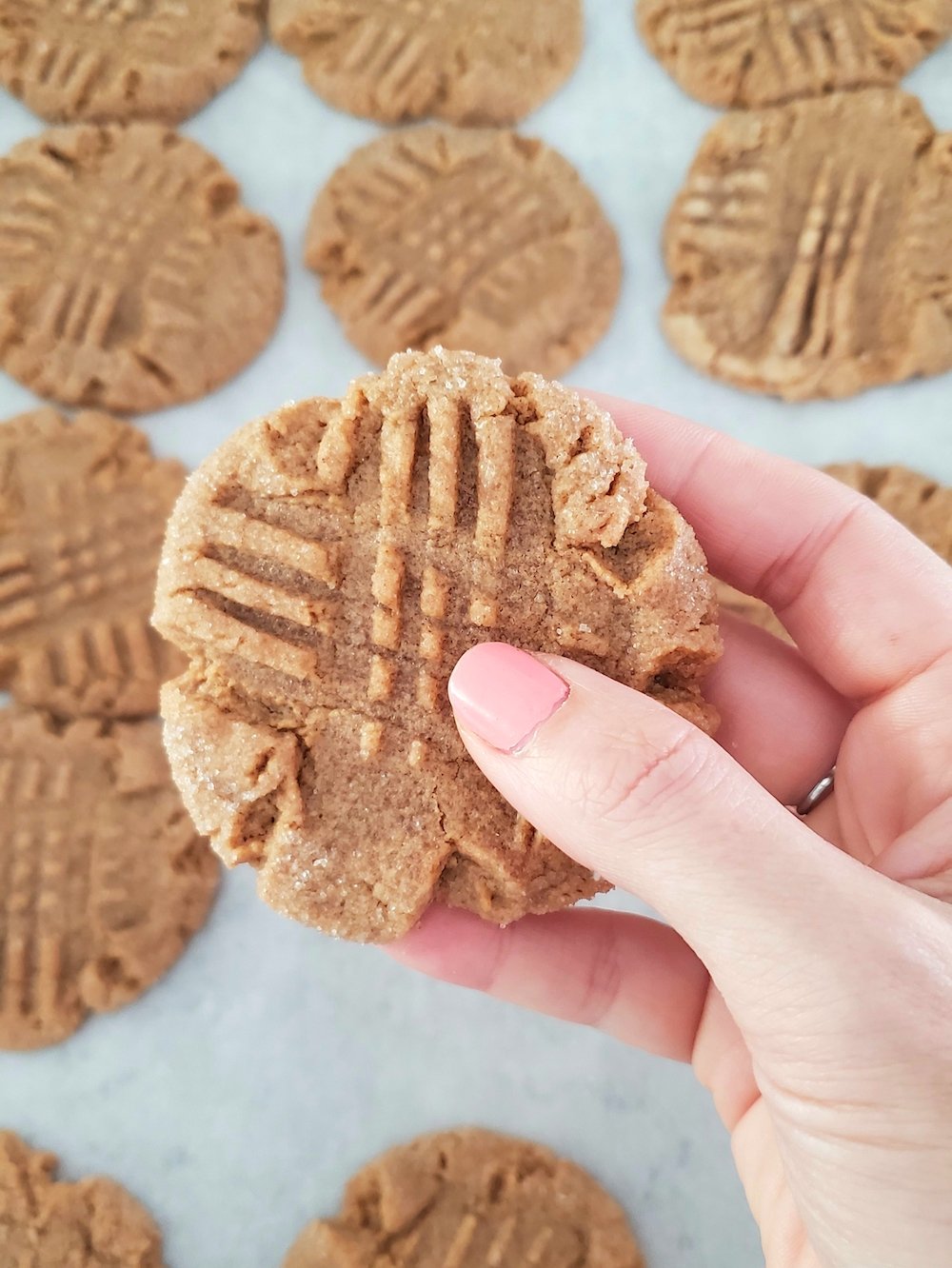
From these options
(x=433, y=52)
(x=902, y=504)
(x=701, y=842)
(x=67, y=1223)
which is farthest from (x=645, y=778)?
(x=433, y=52)

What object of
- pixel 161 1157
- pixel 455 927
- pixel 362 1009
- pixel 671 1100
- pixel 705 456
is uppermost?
pixel 705 456

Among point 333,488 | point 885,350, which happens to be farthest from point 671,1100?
point 885,350

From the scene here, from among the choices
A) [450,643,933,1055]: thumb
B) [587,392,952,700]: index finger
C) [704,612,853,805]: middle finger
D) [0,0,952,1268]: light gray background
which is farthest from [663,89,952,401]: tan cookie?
[450,643,933,1055]: thumb

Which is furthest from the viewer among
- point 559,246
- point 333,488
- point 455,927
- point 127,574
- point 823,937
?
point 559,246

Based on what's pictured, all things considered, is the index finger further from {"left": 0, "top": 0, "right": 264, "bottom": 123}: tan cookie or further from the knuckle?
{"left": 0, "top": 0, "right": 264, "bottom": 123}: tan cookie

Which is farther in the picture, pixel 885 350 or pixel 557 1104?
pixel 885 350

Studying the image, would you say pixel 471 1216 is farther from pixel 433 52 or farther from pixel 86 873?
pixel 433 52

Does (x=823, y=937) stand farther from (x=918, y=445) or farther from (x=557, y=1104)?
(x=918, y=445)
